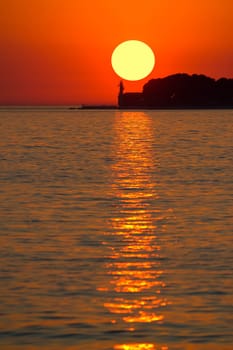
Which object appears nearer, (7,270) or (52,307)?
(52,307)

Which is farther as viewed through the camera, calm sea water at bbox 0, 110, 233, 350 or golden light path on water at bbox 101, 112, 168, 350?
golden light path on water at bbox 101, 112, 168, 350

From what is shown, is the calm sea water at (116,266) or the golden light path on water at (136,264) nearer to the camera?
the calm sea water at (116,266)

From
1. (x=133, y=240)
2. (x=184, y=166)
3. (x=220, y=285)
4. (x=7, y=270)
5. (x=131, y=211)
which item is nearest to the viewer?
(x=220, y=285)

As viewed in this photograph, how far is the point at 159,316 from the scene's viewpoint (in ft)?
48.9

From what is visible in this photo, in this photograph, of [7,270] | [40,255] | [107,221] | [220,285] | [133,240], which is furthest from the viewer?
[107,221]

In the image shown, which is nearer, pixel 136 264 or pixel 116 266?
pixel 116 266

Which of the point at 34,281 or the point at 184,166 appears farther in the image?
the point at 184,166

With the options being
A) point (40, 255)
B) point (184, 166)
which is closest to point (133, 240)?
point (40, 255)

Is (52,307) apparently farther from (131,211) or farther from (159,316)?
(131,211)

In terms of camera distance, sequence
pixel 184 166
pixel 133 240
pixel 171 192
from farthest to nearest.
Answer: pixel 184 166
pixel 171 192
pixel 133 240

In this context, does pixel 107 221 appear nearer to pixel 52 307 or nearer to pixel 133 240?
pixel 133 240

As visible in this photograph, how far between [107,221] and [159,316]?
11.0 metres

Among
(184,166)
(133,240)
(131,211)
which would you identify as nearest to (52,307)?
(133,240)

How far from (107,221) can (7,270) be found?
313 inches
